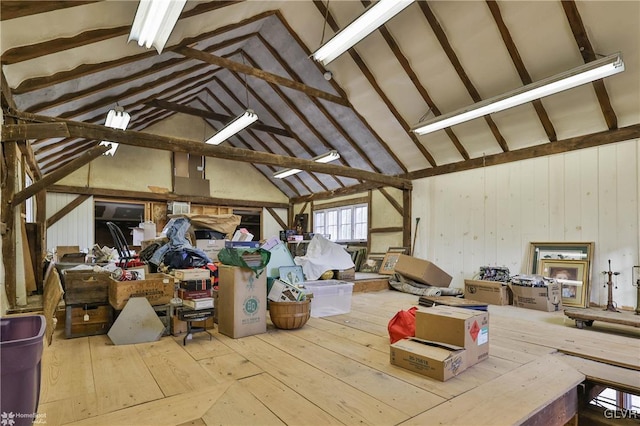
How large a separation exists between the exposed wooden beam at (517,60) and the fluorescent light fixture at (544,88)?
0.49 meters

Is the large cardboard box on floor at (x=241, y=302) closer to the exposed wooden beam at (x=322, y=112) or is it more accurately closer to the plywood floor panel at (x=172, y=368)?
the plywood floor panel at (x=172, y=368)

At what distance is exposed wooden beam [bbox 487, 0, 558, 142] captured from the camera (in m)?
4.46

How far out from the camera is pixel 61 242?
8203mm

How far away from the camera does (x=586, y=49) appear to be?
167 inches

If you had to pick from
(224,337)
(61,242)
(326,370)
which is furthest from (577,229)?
(61,242)

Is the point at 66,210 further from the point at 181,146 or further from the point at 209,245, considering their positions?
the point at 181,146

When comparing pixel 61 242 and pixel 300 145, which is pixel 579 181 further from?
pixel 61 242

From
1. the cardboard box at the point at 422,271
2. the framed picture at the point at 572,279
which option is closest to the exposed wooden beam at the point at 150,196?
the cardboard box at the point at 422,271

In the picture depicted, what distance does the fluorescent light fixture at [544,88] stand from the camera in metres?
3.84

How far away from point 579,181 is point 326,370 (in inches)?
198

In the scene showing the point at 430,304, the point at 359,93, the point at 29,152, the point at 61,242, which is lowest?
the point at 430,304

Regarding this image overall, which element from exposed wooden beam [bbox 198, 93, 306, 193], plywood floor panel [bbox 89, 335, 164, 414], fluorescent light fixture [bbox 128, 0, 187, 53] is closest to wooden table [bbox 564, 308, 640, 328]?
plywood floor panel [bbox 89, 335, 164, 414]

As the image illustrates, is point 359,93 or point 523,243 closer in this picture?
point 523,243

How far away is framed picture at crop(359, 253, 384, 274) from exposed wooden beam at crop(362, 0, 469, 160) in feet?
10.3
